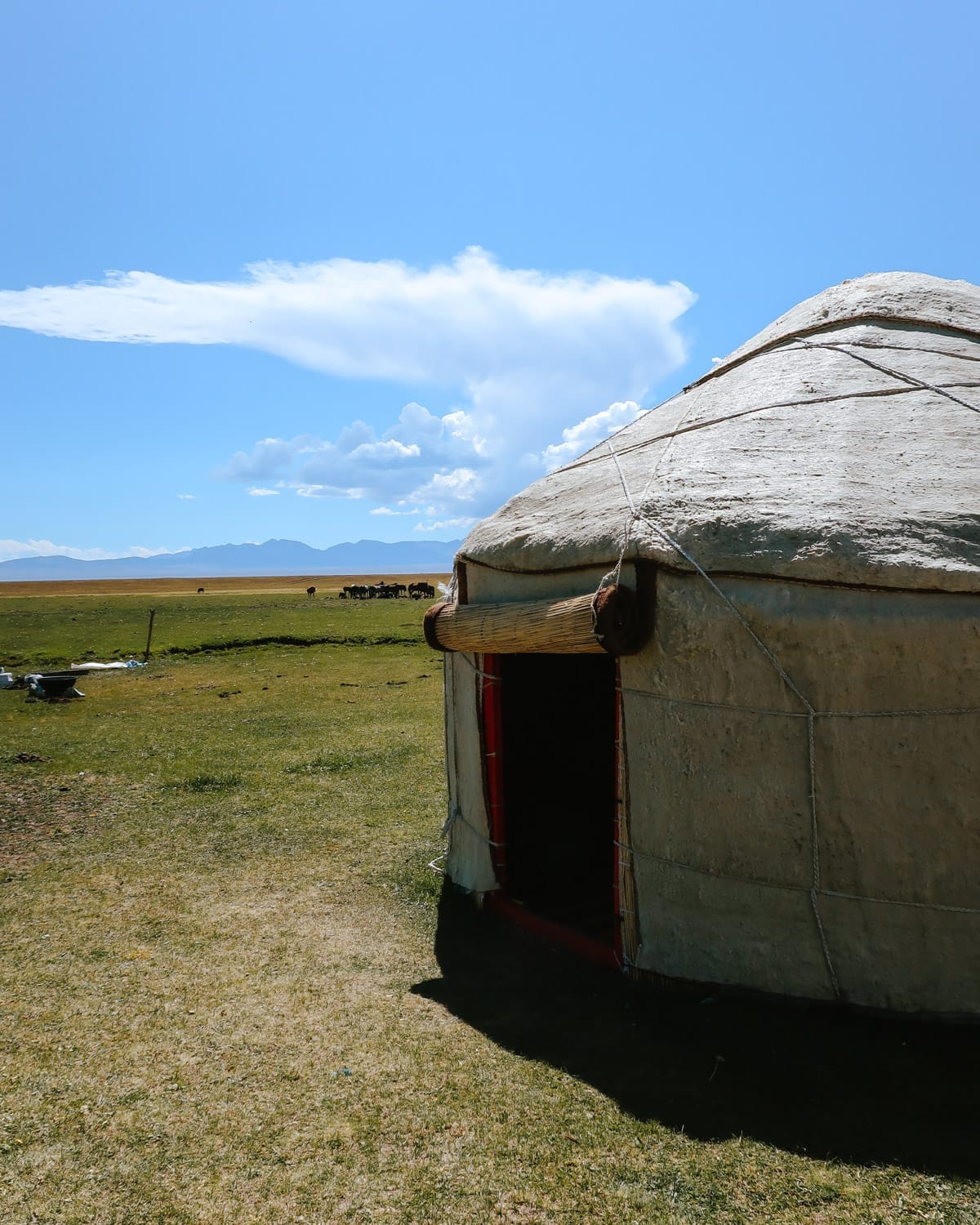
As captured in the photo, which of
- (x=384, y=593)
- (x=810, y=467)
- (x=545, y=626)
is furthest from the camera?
(x=384, y=593)

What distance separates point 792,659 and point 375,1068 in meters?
2.48

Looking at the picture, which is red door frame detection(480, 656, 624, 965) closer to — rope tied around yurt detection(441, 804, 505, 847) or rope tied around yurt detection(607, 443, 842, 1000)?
rope tied around yurt detection(441, 804, 505, 847)

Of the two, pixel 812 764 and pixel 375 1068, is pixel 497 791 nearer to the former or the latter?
pixel 375 1068

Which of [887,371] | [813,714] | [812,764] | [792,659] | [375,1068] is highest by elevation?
[887,371]

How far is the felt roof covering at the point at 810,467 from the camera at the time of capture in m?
3.81

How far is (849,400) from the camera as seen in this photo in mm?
4906

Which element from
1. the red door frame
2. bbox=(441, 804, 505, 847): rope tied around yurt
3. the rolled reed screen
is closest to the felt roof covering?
the rolled reed screen

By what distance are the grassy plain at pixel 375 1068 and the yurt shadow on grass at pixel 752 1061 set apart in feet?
0.04

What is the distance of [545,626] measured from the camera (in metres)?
4.65

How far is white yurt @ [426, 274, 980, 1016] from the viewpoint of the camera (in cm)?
372

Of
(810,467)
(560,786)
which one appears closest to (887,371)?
(810,467)

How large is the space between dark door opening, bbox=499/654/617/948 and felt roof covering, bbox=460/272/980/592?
3.95ft

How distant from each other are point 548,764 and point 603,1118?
3.40 meters

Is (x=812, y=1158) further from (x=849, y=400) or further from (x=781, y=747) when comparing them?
(x=849, y=400)
